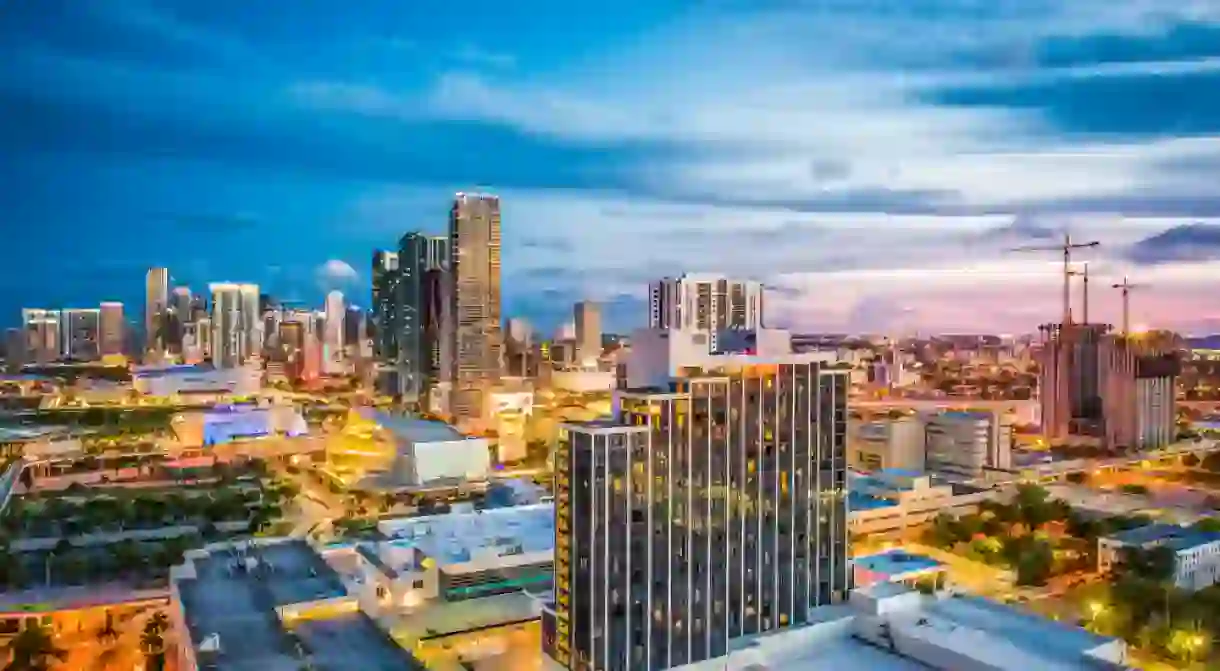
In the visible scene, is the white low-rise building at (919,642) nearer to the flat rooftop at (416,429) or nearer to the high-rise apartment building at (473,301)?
the flat rooftop at (416,429)

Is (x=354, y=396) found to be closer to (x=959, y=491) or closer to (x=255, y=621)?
(x=959, y=491)

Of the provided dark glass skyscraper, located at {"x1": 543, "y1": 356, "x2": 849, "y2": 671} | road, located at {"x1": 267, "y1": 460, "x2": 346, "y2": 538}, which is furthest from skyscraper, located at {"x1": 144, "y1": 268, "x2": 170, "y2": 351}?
dark glass skyscraper, located at {"x1": 543, "y1": 356, "x2": 849, "y2": 671}

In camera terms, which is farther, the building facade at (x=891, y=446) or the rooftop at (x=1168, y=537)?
the building facade at (x=891, y=446)

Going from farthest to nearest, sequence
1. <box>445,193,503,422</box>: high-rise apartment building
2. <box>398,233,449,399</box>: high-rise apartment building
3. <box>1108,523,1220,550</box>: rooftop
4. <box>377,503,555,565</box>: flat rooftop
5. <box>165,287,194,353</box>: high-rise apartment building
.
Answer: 1. <box>398,233,449,399</box>: high-rise apartment building
2. <box>445,193,503,422</box>: high-rise apartment building
3. <box>165,287,194,353</box>: high-rise apartment building
4. <box>1108,523,1220,550</box>: rooftop
5. <box>377,503,555,565</box>: flat rooftop

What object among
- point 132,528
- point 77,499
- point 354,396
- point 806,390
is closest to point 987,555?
point 806,390

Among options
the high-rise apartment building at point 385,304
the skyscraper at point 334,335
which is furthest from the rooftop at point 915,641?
the skyscraper at point 334,335

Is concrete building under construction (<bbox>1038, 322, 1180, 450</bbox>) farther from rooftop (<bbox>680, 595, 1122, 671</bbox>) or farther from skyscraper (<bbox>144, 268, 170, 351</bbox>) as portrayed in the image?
skyscraper (<bbox>144, 268, 170, 351</bbox>)
